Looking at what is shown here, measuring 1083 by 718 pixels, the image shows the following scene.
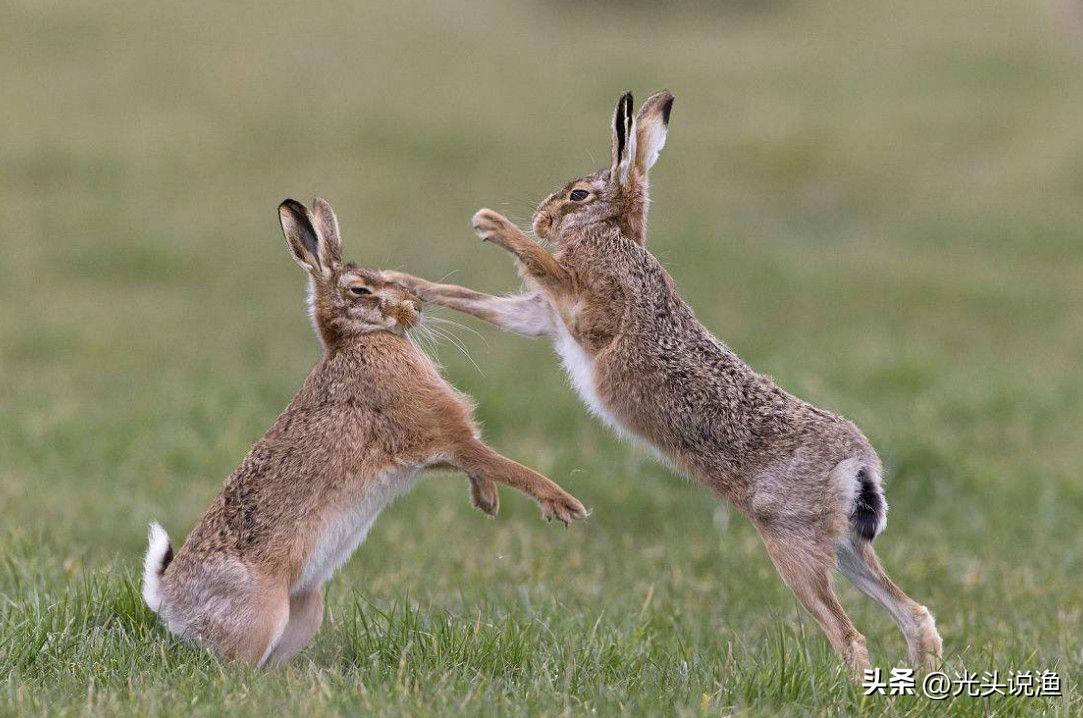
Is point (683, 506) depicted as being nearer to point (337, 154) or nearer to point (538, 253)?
point (538, 253)

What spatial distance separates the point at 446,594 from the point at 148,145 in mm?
13276

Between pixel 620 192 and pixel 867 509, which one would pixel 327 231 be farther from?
pixel 867 509

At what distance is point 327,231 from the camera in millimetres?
5148

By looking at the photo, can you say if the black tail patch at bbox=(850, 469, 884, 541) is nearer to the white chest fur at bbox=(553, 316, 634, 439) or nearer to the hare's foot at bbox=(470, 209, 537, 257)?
the white chest fur at bbox=(553, 316, 634, 439)

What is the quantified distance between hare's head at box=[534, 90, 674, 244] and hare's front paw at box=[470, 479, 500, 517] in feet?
3.46

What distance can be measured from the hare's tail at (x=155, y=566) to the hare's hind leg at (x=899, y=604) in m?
2.35

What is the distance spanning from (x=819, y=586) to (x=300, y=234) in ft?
7.25

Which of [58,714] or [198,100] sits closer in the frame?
[58,714]

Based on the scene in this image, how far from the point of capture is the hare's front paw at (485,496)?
16.2 ft

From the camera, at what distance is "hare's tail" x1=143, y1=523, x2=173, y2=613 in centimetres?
477

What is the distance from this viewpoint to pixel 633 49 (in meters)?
23.1

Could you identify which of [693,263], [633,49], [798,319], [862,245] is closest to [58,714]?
[798,319]

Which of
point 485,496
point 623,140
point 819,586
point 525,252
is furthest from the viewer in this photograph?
point 623,140

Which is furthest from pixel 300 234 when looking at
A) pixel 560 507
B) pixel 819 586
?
pixel 819 586
